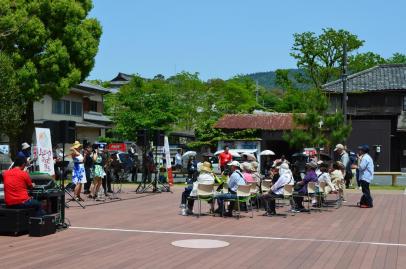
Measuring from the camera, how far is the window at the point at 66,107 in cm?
4228

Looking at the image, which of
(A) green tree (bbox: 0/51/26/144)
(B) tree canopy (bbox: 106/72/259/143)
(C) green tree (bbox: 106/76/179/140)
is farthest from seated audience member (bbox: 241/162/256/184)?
(B) tree canopy (bbox: 106/72/259/143)

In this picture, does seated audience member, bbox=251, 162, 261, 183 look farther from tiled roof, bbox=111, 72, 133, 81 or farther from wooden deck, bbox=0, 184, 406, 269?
tiled roof, bbox=111, 72, 133, 81

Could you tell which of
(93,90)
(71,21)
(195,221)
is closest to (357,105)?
(93,90)

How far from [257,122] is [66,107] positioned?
48.4 feet

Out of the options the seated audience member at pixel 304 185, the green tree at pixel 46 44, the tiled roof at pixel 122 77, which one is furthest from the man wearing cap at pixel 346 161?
the tiled roof at pixel 122 77

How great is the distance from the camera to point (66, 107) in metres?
43.6

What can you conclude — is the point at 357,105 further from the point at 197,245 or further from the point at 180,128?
the point at 197,245

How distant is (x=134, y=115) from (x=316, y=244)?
26736 millimetres

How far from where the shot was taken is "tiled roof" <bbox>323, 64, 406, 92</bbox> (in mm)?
43625

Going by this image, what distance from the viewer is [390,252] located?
884 cm

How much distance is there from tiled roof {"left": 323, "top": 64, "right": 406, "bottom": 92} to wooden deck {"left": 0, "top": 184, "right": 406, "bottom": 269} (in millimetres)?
30598

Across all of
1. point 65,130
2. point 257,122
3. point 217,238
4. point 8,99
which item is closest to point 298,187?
point 217,238

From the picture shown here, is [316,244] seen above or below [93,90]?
below

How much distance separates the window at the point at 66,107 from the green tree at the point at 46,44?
50.6ft
